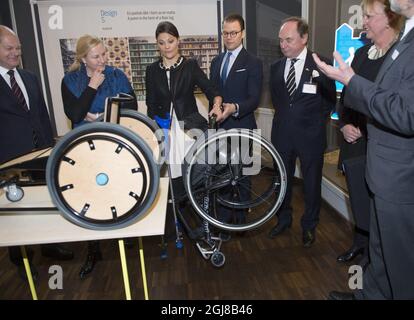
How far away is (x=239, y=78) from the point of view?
230 centimetres

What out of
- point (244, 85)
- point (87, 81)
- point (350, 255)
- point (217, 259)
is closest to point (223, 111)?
point (244, 85)

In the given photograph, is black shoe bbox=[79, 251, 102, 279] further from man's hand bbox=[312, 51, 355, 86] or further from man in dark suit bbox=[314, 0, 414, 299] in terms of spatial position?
man's hand bbox=[312, 51, 355, 86]

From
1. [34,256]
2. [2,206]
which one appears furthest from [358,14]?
[34,256]

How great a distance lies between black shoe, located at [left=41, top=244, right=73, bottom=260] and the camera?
2.42m

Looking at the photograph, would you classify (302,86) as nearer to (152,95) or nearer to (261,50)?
(152,95)

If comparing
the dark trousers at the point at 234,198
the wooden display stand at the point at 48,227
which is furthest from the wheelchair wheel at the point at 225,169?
the wooden display stand at the point at 48,227

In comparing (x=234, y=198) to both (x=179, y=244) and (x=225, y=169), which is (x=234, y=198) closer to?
(x=225, y=169)

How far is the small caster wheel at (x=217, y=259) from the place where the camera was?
83.1 inches

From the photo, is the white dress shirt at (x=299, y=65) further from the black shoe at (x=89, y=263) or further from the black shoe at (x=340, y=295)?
the black shoe at (x=89, y=263)

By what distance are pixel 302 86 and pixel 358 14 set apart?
1043 mm

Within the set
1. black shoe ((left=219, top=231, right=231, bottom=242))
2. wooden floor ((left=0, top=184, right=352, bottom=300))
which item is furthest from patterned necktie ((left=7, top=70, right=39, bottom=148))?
black shoe ((left=219, top=231, right=231, bottom=242))

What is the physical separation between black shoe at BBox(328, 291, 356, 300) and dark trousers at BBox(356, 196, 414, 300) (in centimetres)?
26

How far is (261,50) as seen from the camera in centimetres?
400
